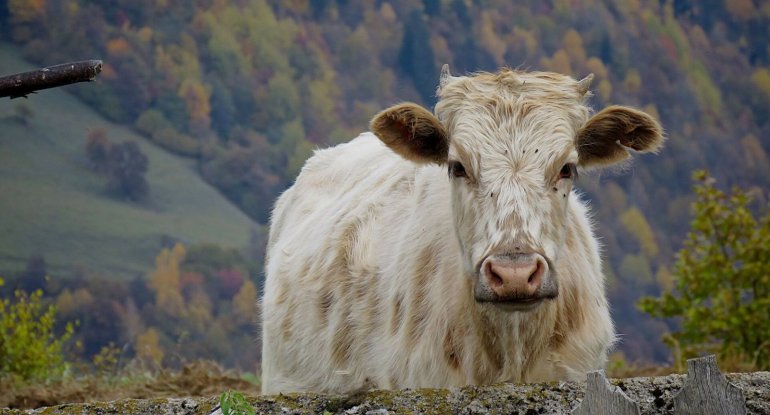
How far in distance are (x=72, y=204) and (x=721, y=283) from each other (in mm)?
12262

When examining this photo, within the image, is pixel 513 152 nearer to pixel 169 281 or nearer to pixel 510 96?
pixel 510 96

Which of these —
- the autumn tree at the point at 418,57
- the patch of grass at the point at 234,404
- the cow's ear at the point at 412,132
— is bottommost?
the patch of grass at the point at 234,404

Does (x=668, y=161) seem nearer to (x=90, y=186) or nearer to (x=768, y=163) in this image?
(x=768, y=163)

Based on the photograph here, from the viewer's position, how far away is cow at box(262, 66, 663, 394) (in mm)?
4574

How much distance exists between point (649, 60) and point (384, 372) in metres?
26.7

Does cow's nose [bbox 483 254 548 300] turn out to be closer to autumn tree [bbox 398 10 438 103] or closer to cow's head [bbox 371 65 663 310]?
cow's head [bbox 371 65 663 310]

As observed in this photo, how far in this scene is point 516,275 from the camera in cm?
424

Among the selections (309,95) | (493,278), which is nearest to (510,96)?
(493,278)

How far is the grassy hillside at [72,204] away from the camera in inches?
738

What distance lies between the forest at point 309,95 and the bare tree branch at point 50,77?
1459cm

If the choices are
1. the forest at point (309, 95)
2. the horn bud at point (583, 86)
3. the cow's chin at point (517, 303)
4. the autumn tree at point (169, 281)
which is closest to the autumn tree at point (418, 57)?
the forest at point (309, 95)

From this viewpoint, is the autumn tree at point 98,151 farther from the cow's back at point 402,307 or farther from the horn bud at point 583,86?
the horn bud at point 583,86

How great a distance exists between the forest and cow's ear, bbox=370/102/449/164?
1274 cm

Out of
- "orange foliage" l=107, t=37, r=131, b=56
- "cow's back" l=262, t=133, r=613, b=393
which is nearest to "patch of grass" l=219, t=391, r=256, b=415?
"cow's back" l=262, t=133, r=613, b=393
